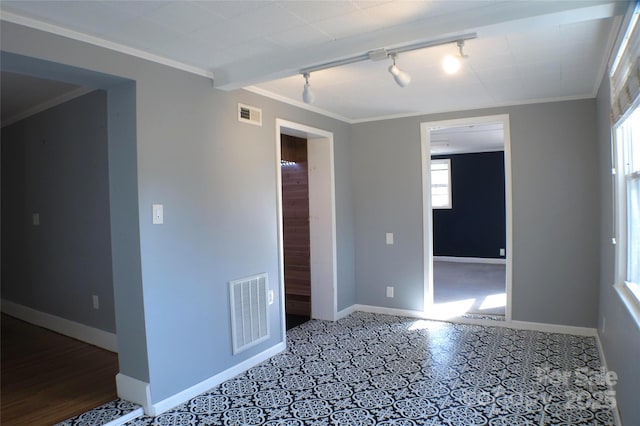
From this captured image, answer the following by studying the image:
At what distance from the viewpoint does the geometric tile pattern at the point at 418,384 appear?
2.62 m

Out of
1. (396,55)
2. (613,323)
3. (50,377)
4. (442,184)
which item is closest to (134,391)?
(50,377)

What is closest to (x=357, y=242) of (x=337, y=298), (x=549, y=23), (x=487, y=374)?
(x=337, y=298)

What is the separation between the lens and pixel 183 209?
9.62 ft

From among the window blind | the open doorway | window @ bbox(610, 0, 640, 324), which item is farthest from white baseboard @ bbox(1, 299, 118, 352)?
the open doorway

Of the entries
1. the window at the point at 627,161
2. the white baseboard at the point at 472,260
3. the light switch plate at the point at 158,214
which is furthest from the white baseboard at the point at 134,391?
the white baseboard at the point at 472,260

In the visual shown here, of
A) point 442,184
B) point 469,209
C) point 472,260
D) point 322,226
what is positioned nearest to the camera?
point 322,226

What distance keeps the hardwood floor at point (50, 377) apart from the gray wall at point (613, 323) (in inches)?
121

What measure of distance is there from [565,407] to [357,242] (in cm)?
286

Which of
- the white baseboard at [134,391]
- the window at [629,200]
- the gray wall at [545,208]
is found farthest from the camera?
the gray wall at [545,208]

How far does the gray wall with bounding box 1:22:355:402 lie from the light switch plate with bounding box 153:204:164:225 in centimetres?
4

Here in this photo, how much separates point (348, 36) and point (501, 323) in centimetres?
338

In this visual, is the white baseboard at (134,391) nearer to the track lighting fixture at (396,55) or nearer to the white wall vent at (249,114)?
the white wall vent at (249,114)

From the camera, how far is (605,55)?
2.83 m

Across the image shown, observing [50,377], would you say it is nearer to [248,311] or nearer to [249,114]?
[248,311]
